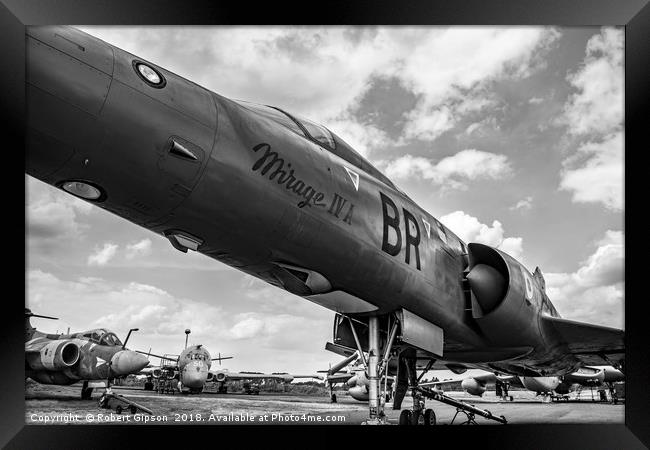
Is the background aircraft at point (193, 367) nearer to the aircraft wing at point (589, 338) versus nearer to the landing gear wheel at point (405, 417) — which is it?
the landing gear wheel at point (405, 417)

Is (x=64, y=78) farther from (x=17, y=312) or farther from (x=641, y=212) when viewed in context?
(x=641, y=212)

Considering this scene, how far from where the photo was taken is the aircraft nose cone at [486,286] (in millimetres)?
6891

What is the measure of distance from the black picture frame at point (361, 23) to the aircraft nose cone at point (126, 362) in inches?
236

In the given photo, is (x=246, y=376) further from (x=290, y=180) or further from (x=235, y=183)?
(x=235, y=183)

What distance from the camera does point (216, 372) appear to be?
16.4 m

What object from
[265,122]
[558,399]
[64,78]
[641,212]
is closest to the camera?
[64,78]

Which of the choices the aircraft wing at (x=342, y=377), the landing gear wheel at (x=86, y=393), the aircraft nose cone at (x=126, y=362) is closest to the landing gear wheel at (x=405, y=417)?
the aircraft wing at (x=342, y=377)

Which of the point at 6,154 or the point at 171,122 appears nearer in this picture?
the point at 171,122

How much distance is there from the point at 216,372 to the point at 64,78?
14090mm

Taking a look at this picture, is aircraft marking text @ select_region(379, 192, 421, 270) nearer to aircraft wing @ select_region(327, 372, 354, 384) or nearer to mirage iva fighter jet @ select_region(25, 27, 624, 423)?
mirage iva fighter jet @ select_region(25, 27, 624, 423)

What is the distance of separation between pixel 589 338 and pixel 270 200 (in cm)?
637

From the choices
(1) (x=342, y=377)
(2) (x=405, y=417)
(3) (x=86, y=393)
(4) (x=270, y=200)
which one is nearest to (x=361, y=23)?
(4) (x=270, y=200)

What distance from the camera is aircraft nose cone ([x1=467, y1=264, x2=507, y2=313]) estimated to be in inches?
271

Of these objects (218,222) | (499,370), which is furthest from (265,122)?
(499,370)
